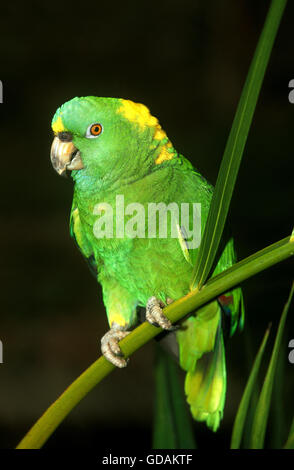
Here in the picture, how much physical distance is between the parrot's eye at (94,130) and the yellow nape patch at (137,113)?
0.03 meters

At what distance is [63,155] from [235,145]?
0.25 m

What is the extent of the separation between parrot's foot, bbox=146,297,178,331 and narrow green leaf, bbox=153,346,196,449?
19 centimetres

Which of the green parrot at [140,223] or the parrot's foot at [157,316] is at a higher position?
the green parrot at [140,223]

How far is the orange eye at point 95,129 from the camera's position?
1.75ft

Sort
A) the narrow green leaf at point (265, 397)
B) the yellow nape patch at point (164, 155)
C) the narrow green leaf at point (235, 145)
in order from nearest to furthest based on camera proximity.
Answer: the narrow green leaf at point (235, 145), the narrow green leaf at point (265, 397), the yellow nape patch at point (164, 155)

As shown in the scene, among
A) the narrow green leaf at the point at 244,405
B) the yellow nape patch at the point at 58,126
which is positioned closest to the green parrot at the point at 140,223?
the yellow nape patch at the point at 58,126

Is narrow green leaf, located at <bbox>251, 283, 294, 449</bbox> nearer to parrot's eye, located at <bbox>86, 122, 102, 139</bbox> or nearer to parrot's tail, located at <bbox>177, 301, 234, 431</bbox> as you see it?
parrot's tail, located at <bbox>177, 301, 234, 431</bbox>

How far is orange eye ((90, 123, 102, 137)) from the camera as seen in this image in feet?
1.75

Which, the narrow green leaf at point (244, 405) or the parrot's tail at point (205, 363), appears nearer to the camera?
the narrow green leaf at point (244, 405)

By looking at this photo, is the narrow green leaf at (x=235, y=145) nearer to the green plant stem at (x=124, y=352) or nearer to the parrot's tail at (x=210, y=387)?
the green plant stem at (x=124, y=352)

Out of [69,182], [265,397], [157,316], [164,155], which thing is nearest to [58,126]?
[164,155]

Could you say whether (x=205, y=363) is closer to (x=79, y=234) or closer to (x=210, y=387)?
(x=210, y=387)

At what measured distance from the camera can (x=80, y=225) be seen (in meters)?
0.71
